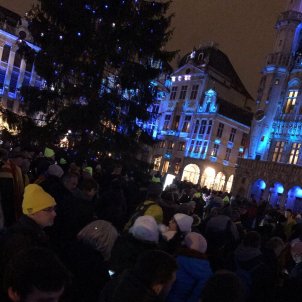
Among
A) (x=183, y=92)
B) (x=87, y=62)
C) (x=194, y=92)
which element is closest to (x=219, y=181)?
(x=194, y=92)

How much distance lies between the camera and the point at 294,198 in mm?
33344

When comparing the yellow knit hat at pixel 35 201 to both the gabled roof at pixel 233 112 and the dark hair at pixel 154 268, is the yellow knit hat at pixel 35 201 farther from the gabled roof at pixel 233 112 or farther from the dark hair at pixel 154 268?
the gabled roof at pixel 233 112

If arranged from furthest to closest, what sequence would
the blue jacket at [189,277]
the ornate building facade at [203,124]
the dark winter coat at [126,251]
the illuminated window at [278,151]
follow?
the ornate building facade at [203,124], the illuminated window at [278,151], the dark winter coat at [126,251], the blue jacket at [189,277]

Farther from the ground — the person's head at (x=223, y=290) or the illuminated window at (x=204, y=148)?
the illuminated window at (x=204, y=148)

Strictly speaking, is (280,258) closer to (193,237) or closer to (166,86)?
(193,237)

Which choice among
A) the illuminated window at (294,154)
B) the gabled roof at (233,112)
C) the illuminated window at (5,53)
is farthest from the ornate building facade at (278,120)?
the illuminated window at (5,53)

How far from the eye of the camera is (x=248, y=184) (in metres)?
37.1

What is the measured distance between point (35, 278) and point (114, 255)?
2304mm

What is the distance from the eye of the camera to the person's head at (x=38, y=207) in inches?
139

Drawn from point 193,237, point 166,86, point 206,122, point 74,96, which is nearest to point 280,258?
point 193,237

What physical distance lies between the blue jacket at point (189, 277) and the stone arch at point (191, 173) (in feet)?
136

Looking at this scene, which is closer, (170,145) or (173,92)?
(170,145)

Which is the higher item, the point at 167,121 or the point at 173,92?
the point at 173,92

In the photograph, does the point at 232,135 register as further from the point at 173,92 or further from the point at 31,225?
the point at 31,225
